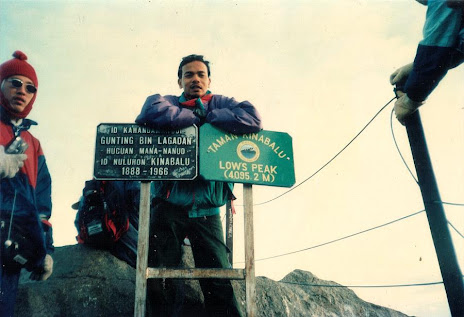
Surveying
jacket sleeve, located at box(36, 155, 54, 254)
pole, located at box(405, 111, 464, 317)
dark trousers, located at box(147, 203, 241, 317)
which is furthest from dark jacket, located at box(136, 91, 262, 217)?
pole, located at box(405, 111, 464, 317)

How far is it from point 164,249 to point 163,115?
1356mm

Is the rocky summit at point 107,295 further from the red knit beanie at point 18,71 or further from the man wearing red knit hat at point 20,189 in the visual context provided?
the red knit beanie at point 18,71

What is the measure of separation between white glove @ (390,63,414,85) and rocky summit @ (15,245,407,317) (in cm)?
324

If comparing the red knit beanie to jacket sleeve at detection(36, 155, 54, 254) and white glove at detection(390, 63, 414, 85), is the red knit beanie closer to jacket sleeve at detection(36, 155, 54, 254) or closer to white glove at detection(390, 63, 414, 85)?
jacket sleeve at detection(36, 155, 54, 254)

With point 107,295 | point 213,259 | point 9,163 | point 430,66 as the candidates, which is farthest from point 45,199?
point 430,66

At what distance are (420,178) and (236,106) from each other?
6.47 feet

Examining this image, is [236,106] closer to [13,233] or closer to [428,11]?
[428,11]

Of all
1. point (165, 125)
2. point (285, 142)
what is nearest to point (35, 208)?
point (165, 125)

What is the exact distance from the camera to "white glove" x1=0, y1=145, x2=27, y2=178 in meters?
3.61

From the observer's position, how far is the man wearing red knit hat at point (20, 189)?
3521mm

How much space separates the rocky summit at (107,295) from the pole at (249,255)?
1.30m

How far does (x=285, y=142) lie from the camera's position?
13.1ft

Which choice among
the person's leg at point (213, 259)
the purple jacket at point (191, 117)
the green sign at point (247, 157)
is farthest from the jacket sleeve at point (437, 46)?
the person's leg at point (213, 259)

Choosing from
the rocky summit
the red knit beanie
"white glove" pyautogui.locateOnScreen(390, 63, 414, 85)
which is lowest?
the rocky summit
